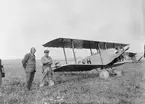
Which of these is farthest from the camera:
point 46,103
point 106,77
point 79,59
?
point 79,59

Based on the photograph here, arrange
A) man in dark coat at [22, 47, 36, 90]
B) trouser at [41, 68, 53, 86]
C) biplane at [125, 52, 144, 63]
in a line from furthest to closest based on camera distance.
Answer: biplane at [125, 52, 144, 63], trouser at [41, 68, 53, 86], man in dark coat at [22, 47, 36, 90]

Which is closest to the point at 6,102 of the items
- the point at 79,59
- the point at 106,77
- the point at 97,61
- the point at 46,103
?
the point at 46,103

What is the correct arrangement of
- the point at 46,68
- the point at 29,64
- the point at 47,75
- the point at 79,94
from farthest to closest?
the point at 47,75
the point at 46,68
the point at 29,64
the point at 79,94

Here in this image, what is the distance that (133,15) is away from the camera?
284 cm

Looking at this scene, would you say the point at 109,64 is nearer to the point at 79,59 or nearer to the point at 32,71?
the point at 79,59

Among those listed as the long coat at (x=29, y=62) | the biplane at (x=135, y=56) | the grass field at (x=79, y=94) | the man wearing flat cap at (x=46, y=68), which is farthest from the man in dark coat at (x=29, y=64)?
the biplane at (x=135, y=56)

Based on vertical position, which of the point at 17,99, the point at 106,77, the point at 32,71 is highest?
the point at 32,71

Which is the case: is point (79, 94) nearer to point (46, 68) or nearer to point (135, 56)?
point (46, 68)

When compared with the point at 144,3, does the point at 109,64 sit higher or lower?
lower

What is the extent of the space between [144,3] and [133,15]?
69 centimetres

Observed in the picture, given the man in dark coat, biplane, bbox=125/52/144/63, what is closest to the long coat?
the man in dark coat

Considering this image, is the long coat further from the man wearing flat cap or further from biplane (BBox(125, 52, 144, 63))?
biplane (BBox(125, 52, 144, 63))

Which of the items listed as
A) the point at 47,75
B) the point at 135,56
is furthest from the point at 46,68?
the point at 135,56

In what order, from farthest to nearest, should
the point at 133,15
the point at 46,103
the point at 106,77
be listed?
the point at 106,77, the point at 46,103, the point at 133,15
